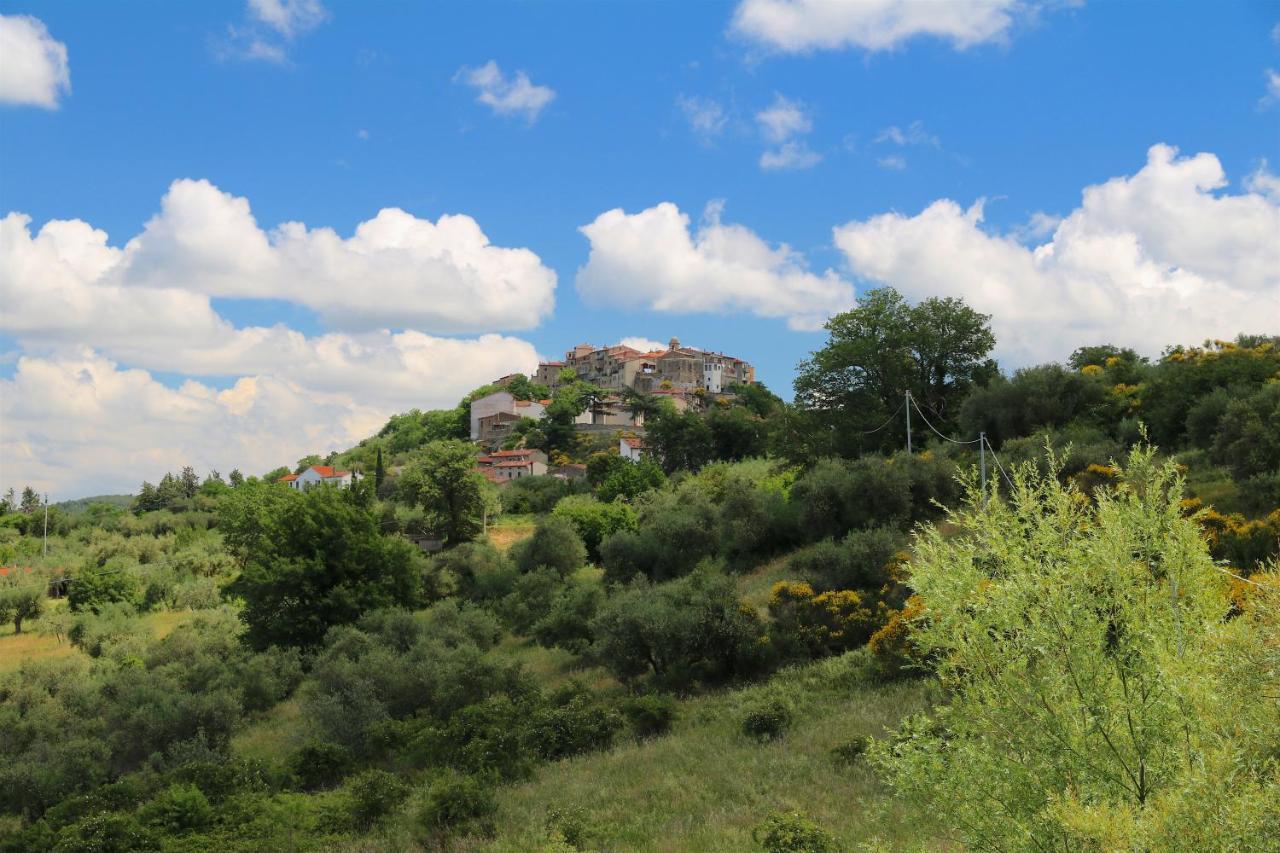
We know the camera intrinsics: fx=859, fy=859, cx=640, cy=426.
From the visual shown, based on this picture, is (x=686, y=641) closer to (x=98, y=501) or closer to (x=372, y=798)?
(x=372, y=798)

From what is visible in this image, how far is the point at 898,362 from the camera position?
43906 mm

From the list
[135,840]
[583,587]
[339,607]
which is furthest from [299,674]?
[135,840]

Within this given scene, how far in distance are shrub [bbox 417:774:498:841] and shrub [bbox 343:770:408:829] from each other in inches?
36.9

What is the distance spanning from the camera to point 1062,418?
1404 inches

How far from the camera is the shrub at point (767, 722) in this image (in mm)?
14234

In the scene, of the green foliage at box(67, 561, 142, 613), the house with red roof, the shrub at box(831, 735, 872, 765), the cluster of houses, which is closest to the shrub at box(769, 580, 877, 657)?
the shrub at box(831, 735, 872, 765)

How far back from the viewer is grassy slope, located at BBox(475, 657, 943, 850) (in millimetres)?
10320

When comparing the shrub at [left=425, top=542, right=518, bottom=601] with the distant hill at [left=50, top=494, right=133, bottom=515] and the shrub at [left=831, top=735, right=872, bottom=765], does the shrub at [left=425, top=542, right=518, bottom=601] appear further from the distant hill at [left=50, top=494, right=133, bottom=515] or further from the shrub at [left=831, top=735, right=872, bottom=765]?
the distant hill at [left=50, top=494, right=133, bottom=515]

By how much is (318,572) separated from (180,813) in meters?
17.8

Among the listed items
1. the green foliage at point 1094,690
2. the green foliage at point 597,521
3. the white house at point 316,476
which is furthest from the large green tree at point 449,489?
the white house at point 316,476

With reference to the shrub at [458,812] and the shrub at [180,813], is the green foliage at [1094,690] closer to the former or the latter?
the shrub at [458,812]

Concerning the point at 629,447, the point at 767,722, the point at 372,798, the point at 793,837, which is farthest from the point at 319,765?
the point at 629,447

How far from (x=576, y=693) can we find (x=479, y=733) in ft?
8.91

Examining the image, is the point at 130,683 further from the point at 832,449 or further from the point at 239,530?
the point at 239,530
